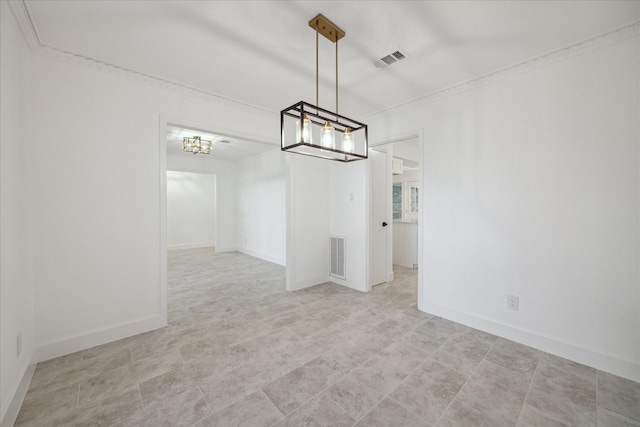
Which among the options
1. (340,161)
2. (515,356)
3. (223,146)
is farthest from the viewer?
(223,146)

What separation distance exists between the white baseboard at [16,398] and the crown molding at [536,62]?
4.45m

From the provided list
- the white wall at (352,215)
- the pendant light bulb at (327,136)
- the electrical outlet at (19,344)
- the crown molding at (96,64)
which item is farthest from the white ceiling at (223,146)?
the electrical outlet at (19,344)

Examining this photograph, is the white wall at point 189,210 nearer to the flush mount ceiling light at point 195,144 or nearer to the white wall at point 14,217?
the flush mount ceiling light at point 195,144

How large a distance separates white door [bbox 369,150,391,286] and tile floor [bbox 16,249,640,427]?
125 cm

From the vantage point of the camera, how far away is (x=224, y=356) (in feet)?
7.52

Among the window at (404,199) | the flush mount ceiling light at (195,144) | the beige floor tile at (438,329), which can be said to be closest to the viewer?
the beige floor tile at (438,329)

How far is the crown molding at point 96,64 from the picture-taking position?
1895mm

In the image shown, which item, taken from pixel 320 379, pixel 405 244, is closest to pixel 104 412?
pixel 320 379

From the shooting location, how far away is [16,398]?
5.70 feet

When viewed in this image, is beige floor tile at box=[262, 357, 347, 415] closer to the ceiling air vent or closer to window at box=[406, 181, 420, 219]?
the ceiling air vent

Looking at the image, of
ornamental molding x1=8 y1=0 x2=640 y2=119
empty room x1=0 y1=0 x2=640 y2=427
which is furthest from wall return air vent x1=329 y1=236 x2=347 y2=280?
ornamental molding x1=8 y1=0 x2=640 y2=119

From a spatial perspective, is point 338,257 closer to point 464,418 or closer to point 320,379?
point 320,379

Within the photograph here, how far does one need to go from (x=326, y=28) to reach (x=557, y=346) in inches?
132

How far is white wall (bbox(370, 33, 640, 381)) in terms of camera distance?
205cm
